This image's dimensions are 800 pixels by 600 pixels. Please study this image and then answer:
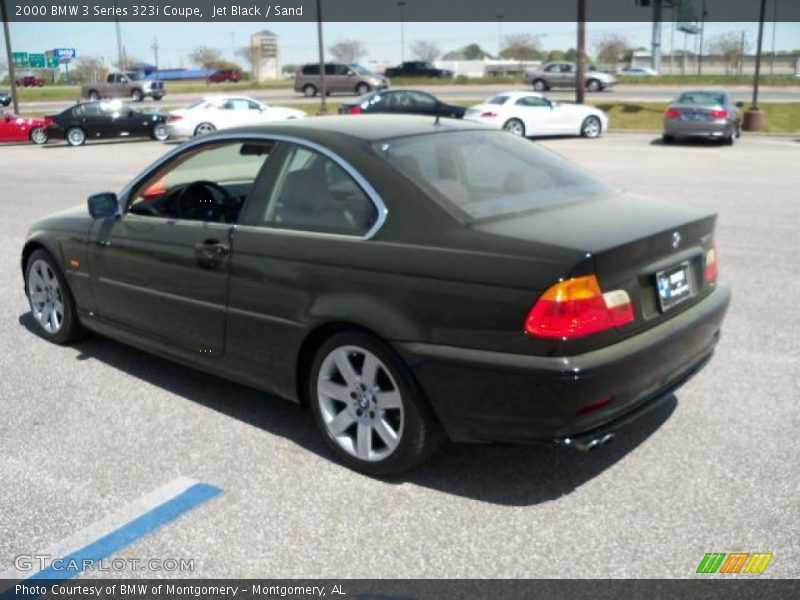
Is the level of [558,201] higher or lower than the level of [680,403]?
higher

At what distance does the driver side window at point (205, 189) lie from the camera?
4633 mm

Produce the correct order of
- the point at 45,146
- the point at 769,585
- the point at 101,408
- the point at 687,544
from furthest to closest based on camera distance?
1. the point at 45,146
2. the point at 101,408
3. the point at 687,544
4. the point at 769,585

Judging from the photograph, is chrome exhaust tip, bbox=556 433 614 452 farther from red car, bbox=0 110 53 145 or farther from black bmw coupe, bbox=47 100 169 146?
red car, bbox=0 110 53 145

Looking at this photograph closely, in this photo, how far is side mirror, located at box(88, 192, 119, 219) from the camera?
5.17 meters

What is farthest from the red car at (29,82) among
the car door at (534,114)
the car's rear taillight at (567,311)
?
the car's rear taillight at (567,311)

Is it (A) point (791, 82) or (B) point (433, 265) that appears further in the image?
(A) point (791, 82)

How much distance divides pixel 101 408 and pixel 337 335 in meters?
1.77

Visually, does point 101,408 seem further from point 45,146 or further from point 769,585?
point 45,146

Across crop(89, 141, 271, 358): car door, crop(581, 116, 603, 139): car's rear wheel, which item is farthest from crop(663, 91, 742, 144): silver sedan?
crop(89, 141, 271, 358): car door

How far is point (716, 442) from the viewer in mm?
4203

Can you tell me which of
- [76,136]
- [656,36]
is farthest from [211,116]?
[656,36]

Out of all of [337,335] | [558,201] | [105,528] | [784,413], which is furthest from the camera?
[784,413]

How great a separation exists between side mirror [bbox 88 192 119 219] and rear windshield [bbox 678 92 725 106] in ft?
66.3

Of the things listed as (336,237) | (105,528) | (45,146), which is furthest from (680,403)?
(45,146)
